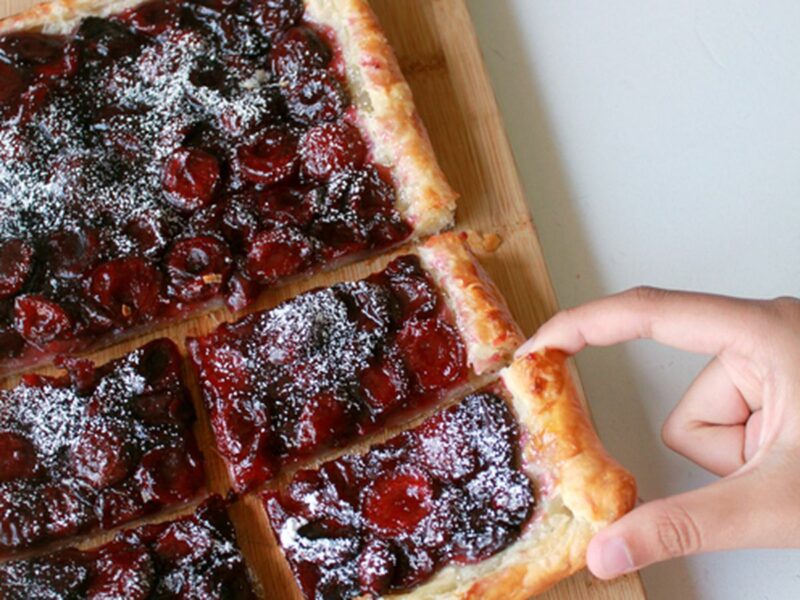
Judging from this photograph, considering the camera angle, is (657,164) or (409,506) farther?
(657,164)

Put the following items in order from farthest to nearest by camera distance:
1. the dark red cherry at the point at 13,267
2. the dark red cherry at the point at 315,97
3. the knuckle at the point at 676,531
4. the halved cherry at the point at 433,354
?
the dark red cherry at the point at 315,97 < the dark red cherry at the point at 13,267 < the halved cherry at the point at 433,354 < the knuckle at the point at 676,531

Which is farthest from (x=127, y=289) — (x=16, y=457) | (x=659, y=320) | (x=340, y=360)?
(x=659, y=320)

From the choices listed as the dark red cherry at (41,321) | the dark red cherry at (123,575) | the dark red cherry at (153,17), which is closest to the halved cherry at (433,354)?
the dark red cherry at (123,575)

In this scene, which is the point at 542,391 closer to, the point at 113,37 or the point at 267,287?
the point at 267,287

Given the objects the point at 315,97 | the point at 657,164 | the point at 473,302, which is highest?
the point at 315,97

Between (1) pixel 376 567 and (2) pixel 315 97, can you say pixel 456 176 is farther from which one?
(1) pixel 376 567

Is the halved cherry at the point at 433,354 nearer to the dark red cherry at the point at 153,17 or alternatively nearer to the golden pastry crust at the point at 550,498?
the golden pastry crust at the point at 550,498
